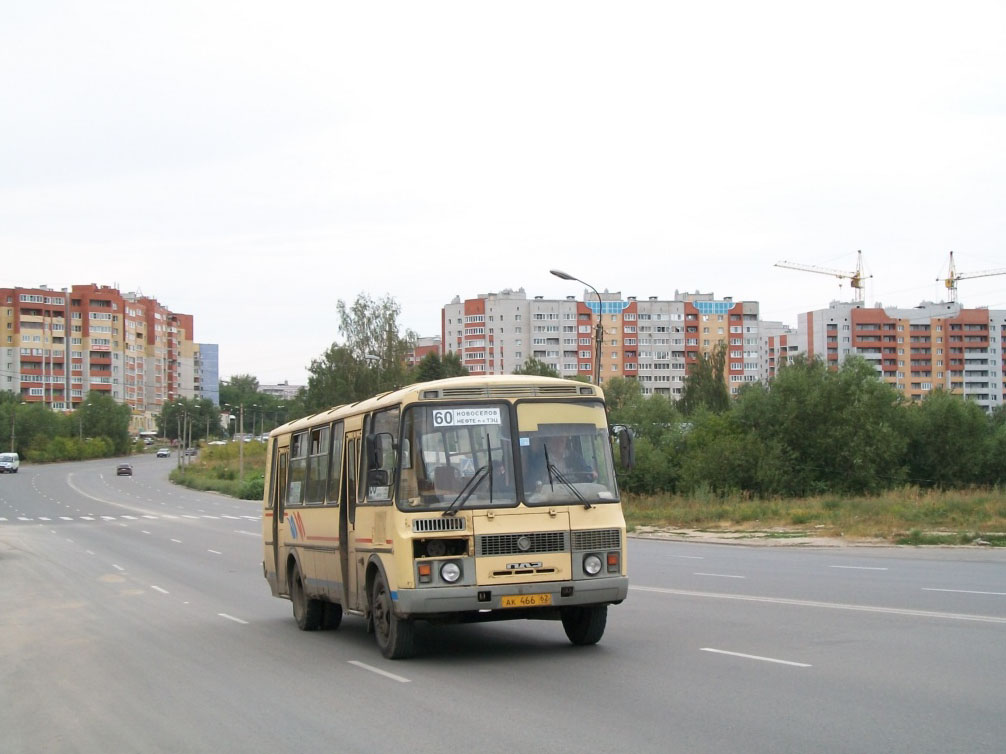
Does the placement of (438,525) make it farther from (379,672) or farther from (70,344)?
(70,344)

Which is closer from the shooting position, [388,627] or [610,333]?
[388,627]

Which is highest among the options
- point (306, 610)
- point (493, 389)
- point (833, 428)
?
point (493, 389)

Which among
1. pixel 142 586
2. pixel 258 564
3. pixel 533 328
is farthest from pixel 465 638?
pixel 533 328

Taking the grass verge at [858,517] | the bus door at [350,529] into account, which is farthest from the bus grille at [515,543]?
the grass verge at [858,517]

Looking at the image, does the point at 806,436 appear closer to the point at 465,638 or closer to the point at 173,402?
the point at 465,638

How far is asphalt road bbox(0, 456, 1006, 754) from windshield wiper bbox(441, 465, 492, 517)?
1543mm

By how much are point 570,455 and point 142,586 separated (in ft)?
50.2

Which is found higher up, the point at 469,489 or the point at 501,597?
the point at 469,489

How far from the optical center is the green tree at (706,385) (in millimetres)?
100062

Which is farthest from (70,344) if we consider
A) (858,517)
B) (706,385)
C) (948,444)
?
(858,517)

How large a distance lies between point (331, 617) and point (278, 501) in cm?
239

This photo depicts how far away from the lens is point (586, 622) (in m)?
12.2

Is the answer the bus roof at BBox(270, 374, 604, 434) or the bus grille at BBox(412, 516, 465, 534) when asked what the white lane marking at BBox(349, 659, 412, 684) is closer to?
the bus grille at BBox(412, 516, 465, 534)

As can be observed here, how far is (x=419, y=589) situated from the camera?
36.1 feet
